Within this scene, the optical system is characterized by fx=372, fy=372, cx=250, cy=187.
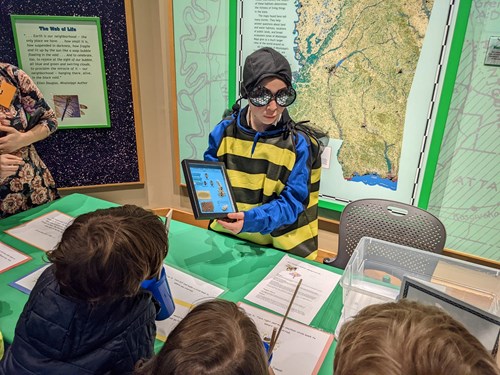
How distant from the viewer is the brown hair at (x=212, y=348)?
24.8 inches

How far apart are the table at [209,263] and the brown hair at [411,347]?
552mm

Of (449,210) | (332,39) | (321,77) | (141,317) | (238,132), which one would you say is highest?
(332,39)

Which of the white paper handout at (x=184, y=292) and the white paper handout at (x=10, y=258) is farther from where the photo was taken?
the white paper handout at (x=10, y=258)

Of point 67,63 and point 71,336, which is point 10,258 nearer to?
point 71,336

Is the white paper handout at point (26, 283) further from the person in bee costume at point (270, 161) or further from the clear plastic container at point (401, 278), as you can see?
the clear plastic container at point (401, 278)

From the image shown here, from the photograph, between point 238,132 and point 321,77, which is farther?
point 321,77

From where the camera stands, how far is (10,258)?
1573 mm

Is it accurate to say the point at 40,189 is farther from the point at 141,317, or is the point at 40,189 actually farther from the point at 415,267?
the point at 415,267

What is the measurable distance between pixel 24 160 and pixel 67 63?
3.37ft

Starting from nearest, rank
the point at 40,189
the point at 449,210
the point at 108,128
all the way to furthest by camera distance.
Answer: the point at 40,189, the point at 449,210, the point at 108,128

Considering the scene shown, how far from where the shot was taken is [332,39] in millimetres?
2438

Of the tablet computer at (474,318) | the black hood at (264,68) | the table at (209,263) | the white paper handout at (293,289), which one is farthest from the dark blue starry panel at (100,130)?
the tablet computer at (474,318)

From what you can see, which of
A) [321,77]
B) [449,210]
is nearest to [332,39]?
[321,77]

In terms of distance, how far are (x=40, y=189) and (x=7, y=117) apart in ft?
1.37
